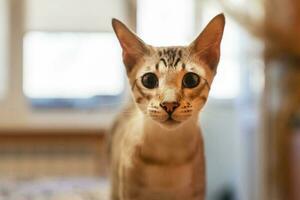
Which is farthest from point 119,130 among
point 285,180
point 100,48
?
point 100,48

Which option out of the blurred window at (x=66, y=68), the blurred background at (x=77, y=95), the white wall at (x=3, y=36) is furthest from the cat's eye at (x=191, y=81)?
the white wall at (x=3, y=36)

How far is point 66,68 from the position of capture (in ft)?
9.90

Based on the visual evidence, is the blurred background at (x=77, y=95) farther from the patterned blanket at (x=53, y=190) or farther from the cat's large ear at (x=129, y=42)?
the cat's large ear at (x=129, y=42)

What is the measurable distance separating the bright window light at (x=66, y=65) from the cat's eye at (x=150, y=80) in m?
2.35

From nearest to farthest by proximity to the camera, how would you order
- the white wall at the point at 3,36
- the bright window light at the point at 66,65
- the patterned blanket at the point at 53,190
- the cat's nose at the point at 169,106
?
→ the cat's nose at the point at 169,106, the patterned blanket at the point at 53,190, the bright window light at the point at 66,65, the white wall at the point at 3,36

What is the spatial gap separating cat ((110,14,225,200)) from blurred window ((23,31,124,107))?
2.31m

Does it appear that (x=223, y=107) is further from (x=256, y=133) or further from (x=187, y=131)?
(x=187, y=131)

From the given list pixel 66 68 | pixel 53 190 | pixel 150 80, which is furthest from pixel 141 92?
pixel 66 68


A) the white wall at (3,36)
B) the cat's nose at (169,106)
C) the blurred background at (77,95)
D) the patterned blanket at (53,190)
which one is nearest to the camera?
the cat's nose at (169,106)

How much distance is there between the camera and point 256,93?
104 inches

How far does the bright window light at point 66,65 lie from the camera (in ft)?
9.85

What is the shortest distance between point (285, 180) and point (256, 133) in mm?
302

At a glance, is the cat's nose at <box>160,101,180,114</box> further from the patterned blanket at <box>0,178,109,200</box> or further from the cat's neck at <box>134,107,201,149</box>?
the patterned blanket at <box>0,178,109,200</box>

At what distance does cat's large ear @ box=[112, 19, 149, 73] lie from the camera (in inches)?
23.1
